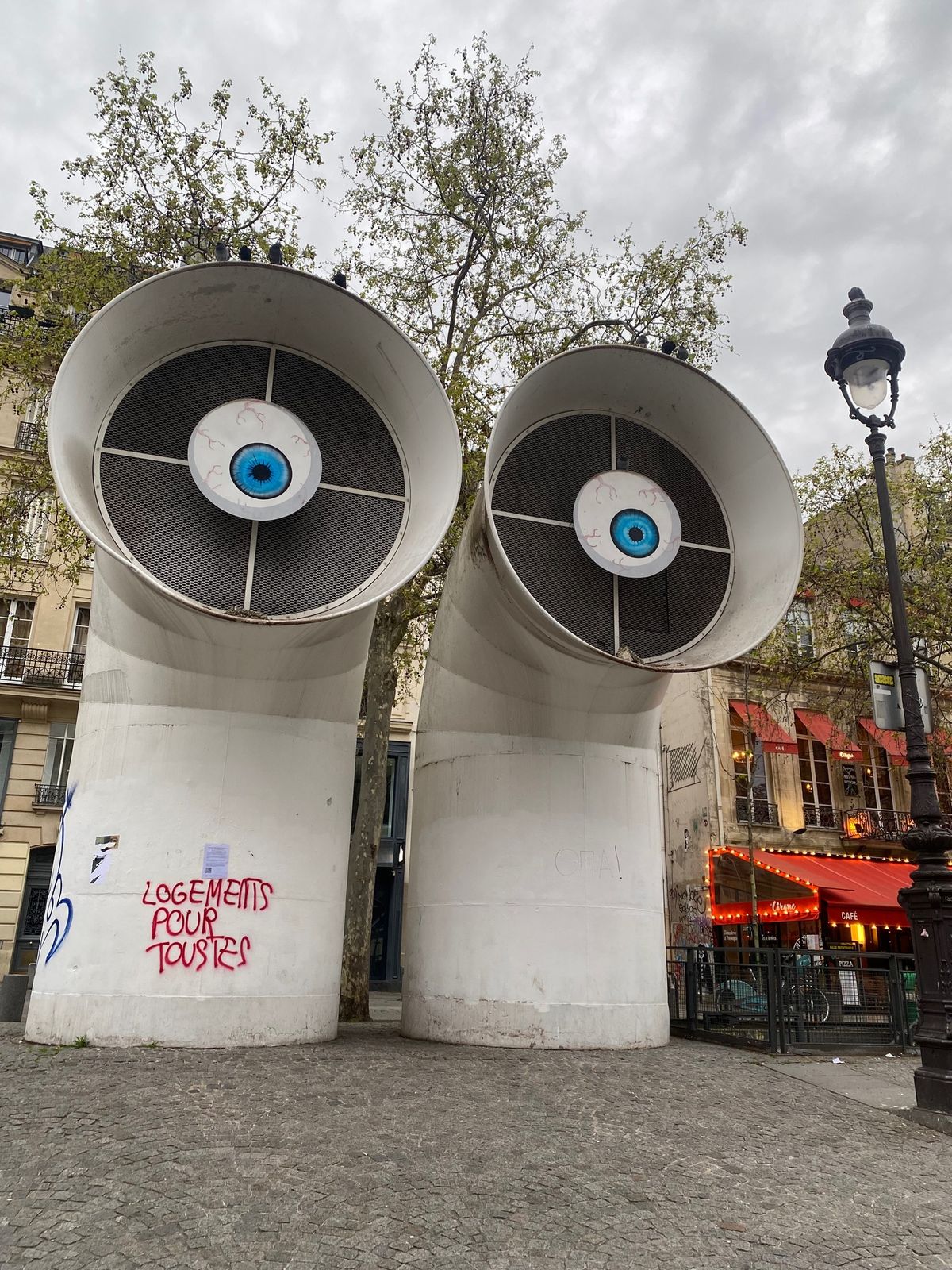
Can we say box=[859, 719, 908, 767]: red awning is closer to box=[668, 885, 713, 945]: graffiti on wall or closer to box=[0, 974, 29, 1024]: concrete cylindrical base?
box=[668, 885, 713, 945]: graffiti on wall

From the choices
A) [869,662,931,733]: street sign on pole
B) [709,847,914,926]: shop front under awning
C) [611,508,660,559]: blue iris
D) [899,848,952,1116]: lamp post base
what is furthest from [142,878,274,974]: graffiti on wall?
[709,847,914,926]: shop front under awning

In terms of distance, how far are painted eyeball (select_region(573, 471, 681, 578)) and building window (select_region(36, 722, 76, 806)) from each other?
18442 millimetres

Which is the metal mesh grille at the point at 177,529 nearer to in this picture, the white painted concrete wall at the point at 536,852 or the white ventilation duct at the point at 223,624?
the white ventilation duct at the point at 223,624

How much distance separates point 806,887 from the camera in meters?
22.3

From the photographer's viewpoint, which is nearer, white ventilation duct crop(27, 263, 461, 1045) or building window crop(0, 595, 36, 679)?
white ventilation duct crop(27, 263, 461, 1045)

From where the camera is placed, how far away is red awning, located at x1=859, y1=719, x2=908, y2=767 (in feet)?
84.8

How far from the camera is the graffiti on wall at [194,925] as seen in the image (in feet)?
27.1

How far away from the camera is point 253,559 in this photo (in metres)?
8.62

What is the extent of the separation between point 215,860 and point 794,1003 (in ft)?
22.4

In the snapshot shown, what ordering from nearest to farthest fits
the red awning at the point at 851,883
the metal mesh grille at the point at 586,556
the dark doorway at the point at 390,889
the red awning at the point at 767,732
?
the metal mesh grille at the point at 586,556, the red awning at the point at 851,883, the red awning at the point at 767,732, the dark doorway at the point at 390,889

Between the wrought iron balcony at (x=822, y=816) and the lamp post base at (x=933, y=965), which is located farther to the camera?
the wrought iron balcony at (x=822, y=816)

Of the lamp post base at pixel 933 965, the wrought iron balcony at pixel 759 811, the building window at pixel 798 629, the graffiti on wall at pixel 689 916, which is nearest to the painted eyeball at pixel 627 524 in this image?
the lamp post base at pixel 933 965

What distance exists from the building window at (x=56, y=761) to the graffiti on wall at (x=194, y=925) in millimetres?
16805

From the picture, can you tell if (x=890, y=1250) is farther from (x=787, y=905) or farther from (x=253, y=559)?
(x=787, y=905)
